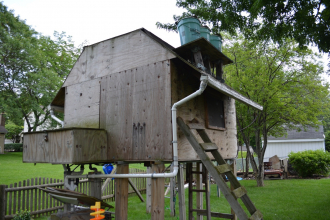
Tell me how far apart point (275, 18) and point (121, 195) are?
18.9ft

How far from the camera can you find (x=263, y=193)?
13953mm

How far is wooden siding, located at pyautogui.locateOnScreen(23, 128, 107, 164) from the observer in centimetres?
488

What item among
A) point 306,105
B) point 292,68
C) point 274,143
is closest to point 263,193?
point 306,105

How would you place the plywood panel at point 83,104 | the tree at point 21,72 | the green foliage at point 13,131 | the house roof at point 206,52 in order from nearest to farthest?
the house roof at point 206,52, the plywood panel at point 83,104, the tree at point 21,72, the green foliage at point 13,131

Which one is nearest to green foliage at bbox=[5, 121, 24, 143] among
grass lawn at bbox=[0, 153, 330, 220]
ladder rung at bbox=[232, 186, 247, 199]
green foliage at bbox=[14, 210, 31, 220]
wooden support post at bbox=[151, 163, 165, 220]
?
grass lawn at bbox=[0, 153, 330, 220]

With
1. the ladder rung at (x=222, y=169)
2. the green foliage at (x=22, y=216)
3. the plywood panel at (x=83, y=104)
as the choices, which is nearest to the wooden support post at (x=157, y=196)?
the ladder rung at (x=222, y=169)

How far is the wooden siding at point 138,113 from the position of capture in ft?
15.9

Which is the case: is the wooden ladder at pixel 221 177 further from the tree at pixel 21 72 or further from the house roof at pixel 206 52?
the tree at pixel 21 72

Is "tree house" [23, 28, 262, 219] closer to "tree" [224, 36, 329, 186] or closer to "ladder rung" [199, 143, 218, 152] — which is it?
"ladder rung" [199, 143, 218, 152]

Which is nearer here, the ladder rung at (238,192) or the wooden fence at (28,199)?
the ladder rung at (238,192)

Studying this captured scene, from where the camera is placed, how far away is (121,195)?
5.35 m

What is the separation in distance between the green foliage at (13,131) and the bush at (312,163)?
44061mm

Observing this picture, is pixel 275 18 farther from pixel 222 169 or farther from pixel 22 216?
pixel 22 216

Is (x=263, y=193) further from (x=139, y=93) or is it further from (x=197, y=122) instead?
(x=139, y=93)
